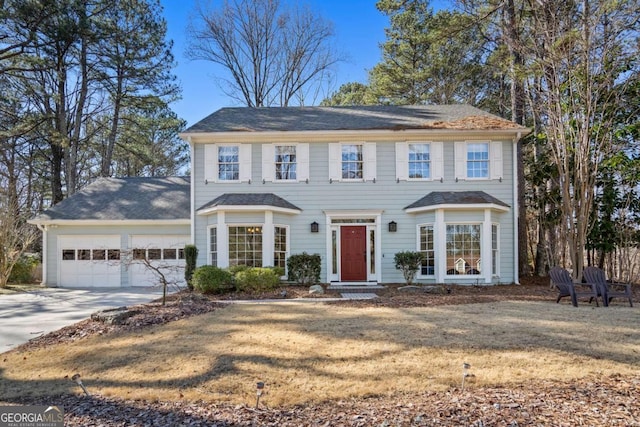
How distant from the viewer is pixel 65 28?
15.9 m

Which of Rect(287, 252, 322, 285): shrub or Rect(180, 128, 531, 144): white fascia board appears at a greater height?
Rect(180, 128, 531, 144): white fascia board

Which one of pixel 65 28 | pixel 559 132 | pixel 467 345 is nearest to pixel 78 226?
pixel 65 28

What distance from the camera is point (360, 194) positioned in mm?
12539

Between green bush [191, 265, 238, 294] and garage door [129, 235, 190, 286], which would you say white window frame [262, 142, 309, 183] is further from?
garage door [129, 235, 190, 286]

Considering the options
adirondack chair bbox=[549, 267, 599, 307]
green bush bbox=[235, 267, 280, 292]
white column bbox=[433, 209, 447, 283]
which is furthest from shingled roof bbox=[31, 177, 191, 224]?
adirondack chair bbox=[549, 267, 599, 307]

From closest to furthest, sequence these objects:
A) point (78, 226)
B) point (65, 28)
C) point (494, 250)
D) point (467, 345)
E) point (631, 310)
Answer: point (467, 345) → point (631, 310) → point (494, 250) → point (78, 226) → point (65, 28)

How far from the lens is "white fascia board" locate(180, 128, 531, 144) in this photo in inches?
484

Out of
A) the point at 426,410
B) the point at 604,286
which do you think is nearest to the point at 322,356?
the point at 426,410

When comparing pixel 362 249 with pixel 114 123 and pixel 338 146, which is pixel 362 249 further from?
pixel 114 123

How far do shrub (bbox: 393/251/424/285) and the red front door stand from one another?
1.28 metres

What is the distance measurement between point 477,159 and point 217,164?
882 cm

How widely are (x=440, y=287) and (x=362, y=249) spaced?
2907 millimetres

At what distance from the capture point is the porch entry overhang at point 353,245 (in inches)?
486

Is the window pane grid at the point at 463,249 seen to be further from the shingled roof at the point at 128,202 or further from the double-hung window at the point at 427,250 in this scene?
the shingled roof at the point at 128,202
